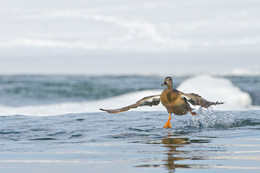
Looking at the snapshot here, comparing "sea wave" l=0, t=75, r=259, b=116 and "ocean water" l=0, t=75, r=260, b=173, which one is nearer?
"ocean water" l=0, t=75, r=260, b=173

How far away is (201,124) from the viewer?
31.2 ft

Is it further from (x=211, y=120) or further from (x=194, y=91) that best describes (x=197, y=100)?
(x=194, y=91)

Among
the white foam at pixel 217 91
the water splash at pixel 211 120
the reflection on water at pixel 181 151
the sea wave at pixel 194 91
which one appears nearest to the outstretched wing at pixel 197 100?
the water splash at pixel 211 120

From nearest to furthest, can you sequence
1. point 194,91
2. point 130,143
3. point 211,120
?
point 130,143
point 211,120
point 194,91

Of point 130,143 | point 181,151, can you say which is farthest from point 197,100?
point 181,151

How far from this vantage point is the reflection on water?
521cm

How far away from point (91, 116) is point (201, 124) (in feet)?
9.95

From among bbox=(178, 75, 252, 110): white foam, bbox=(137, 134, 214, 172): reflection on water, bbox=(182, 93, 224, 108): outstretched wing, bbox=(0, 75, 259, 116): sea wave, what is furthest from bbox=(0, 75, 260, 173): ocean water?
bbox=(178, 75, 252, 110): white foam

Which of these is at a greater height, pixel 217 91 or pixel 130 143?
pixel 217 91

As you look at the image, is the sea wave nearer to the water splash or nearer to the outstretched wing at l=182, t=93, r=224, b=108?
the outstretched wing at l=182, t=93, r=224, b=108

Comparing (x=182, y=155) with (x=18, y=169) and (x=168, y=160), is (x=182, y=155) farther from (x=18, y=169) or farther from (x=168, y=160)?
(x=18, y=169)

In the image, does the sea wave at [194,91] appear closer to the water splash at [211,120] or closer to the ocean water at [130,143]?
the ocean water at [130,143]

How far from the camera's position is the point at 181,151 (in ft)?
20.4

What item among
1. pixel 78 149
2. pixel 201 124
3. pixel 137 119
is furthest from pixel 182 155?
pixel 137 119
